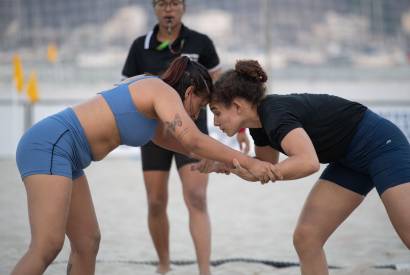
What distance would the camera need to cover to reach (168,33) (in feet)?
17.1

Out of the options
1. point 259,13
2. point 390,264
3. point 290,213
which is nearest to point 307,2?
point 259,13

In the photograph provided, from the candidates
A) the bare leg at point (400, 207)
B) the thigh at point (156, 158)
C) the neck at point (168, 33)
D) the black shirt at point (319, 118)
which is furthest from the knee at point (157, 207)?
the bare leg at point (400, 207)

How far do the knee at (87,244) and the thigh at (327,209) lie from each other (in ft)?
3.69

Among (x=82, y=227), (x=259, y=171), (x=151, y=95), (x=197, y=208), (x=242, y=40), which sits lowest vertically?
(x=242, y=40)

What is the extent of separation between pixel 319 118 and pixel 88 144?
47.2 inches

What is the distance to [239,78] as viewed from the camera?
3539 millimetres

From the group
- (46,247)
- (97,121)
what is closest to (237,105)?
(97,121)

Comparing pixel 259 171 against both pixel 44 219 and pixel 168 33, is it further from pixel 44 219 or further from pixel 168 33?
pixel 168 33

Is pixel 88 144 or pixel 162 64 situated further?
pixel 162 64

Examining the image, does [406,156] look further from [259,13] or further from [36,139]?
[259,13]

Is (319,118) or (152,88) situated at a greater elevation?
(152,88)

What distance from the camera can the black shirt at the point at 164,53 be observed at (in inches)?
205

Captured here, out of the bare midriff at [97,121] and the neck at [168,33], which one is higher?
the neck at [168,33]

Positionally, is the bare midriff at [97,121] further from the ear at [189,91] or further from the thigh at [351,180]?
the thigh at [351,180]
